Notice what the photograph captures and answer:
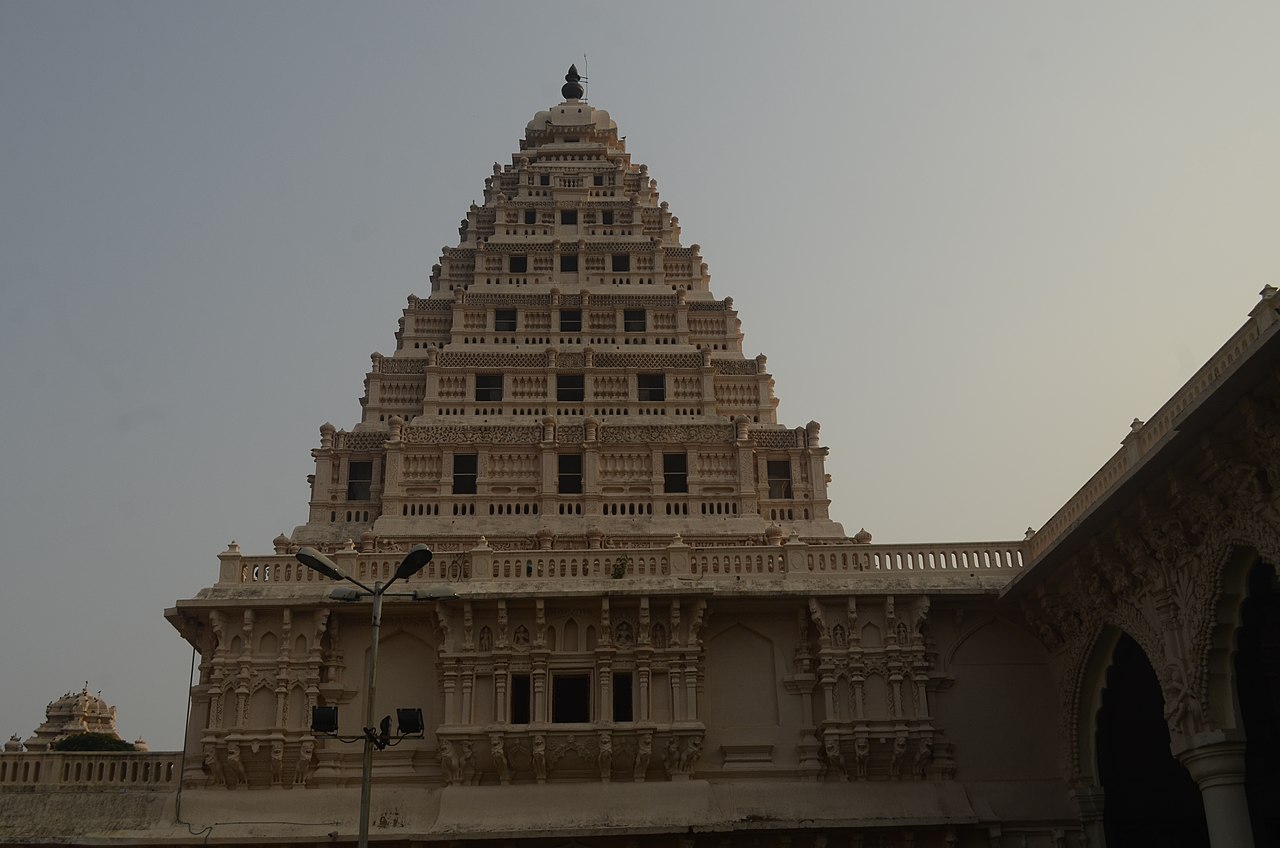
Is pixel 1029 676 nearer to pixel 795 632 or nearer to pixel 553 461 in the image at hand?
pixel 795 632

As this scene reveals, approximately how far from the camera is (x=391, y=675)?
25.6m

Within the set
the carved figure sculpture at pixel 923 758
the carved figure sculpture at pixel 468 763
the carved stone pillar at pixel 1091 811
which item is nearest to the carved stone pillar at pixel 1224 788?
the carved stone pillar at pixel 1091 811

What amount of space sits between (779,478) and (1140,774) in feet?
42.2

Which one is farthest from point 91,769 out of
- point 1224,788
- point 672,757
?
point 1224,788

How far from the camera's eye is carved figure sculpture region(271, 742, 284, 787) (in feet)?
79.6

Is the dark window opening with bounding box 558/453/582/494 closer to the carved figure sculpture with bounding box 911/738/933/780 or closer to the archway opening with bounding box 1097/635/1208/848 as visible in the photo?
the carved figure sculpture with bounding box 911/738/933/780

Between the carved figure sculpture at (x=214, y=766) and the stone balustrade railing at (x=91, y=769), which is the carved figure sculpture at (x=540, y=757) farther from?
the stone balustrade railing at (x=91, y=769)

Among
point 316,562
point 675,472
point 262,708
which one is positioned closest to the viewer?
point 316,562

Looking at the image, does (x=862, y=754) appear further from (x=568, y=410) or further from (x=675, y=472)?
(x=568, y=410)

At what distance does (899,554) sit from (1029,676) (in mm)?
3394

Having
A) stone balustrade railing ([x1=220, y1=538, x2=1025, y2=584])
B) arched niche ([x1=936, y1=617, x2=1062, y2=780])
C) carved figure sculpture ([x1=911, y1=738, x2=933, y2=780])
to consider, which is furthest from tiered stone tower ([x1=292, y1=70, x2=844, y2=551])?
carved figure sculpture ([x1=911, y1=738, x2=933, y2=780])

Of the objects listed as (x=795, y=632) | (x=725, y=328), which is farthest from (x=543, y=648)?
(x=725, y=328)

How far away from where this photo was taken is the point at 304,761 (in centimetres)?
2438

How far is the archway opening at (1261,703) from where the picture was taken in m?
18.9
